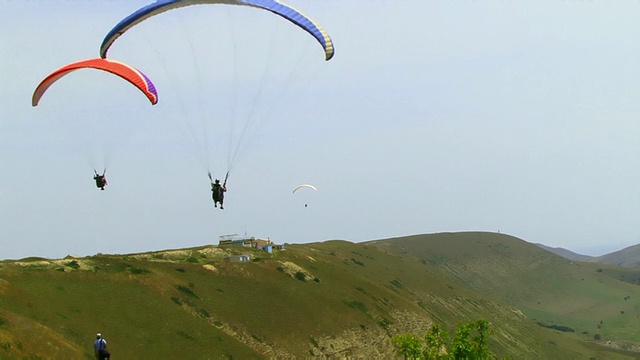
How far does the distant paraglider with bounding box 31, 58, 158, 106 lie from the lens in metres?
32.4

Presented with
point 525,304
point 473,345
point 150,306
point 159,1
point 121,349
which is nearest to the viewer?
point 473,345

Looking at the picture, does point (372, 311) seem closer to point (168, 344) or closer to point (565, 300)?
point (168, 344)

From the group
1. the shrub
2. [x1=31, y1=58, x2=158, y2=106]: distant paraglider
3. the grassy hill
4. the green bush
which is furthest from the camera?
the shrub

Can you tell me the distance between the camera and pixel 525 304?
165 m

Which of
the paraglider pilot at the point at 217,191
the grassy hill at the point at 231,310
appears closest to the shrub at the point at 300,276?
the grassy hill at the point at 231,310

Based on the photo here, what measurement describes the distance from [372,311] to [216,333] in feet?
100

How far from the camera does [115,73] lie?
107 ft

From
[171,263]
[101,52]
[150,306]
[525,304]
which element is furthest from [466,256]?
[101,52]

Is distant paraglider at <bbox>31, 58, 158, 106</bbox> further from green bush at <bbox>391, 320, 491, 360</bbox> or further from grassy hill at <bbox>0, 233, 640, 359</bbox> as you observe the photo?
green bush at <bbox>391, 320, 491, 360</bbox>

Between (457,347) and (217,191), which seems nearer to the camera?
(457,347)

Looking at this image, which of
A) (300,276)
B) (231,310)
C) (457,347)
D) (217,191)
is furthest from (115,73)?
(300,276)

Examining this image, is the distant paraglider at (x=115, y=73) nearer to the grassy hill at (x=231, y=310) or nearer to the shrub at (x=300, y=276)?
the grassy hill at (x=231, y=310)

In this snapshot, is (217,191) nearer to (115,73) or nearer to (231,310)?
(115,73)

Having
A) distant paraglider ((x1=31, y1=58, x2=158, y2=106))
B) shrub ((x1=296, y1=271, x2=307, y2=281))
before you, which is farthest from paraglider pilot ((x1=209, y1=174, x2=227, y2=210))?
shrub ((x1=296, y1=271, x2=307, y2=281))
